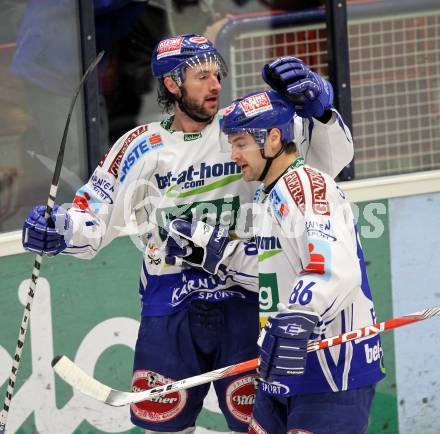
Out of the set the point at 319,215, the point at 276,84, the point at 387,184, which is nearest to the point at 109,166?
the point at 276,84

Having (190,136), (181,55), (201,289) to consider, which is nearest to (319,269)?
(201,289)

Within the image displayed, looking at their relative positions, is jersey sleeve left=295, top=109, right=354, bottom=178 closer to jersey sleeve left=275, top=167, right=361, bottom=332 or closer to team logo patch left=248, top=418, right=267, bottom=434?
jersey sleeve left=275, top=167, right=361, bottom=332

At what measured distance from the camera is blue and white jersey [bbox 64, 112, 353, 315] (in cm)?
470

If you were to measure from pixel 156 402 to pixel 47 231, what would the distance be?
29.5 inches

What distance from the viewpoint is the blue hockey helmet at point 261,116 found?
4.23 m

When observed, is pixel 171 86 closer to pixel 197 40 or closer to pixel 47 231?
pixel 197 40

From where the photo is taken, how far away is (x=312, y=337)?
411 centimetres

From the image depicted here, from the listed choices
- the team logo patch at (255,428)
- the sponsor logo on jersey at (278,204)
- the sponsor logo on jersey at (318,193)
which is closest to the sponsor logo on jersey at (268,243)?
the sponsor logo on jersey at (278,204)

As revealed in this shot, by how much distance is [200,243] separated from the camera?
4566mm

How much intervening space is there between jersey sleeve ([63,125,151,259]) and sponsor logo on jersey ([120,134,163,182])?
15 mm

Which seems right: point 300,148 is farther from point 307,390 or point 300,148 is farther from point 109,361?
point 109,361

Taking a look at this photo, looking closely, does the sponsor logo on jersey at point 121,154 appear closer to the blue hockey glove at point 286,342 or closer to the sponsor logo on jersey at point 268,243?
the sponsor logo on jersey at point 268,243

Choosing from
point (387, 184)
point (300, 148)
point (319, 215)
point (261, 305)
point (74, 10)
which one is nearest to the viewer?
point (319, 215)

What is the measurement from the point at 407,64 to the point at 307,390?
2.43 metres
